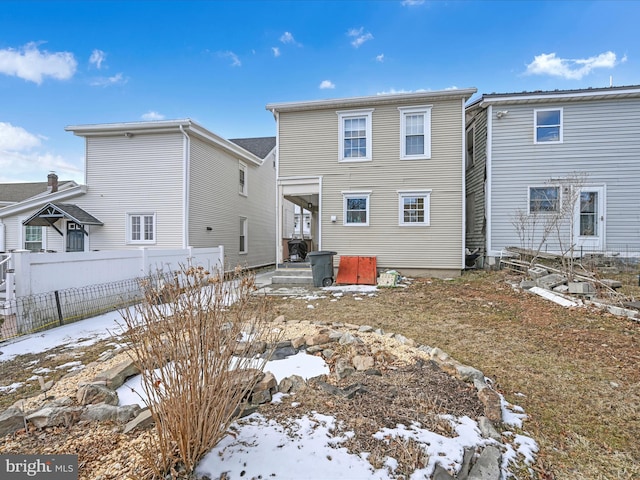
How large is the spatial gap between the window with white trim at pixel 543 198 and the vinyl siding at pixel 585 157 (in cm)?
24

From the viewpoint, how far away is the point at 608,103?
420 inches

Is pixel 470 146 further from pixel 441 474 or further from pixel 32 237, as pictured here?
pixel 32 237

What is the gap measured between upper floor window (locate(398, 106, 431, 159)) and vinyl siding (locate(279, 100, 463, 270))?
0.15 meters

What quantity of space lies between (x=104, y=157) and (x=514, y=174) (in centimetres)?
1512

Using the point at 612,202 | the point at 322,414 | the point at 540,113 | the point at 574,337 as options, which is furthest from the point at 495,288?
the point at 322,414

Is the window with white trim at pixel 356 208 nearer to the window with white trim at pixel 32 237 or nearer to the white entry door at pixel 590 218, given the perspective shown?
the white entry door at pixel 590 218

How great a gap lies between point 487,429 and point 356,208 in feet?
31.2

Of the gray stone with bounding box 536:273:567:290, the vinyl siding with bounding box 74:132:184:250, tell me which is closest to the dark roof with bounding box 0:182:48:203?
the vinyl siding with bounding box 74:132:184:250

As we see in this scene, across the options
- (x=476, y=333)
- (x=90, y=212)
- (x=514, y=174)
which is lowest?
(x=476, y=333)

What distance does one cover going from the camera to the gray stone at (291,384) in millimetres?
2744

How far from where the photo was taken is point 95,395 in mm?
2566

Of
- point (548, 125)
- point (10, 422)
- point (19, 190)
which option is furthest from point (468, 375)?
point (19, 190)

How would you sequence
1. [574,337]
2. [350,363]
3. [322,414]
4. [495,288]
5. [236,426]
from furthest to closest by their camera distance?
1. [495,288]
2. [574,337]
3. [350,363]
4. [322,414]
5. [236,426]

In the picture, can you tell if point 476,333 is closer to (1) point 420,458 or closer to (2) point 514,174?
(1) point 420,458
